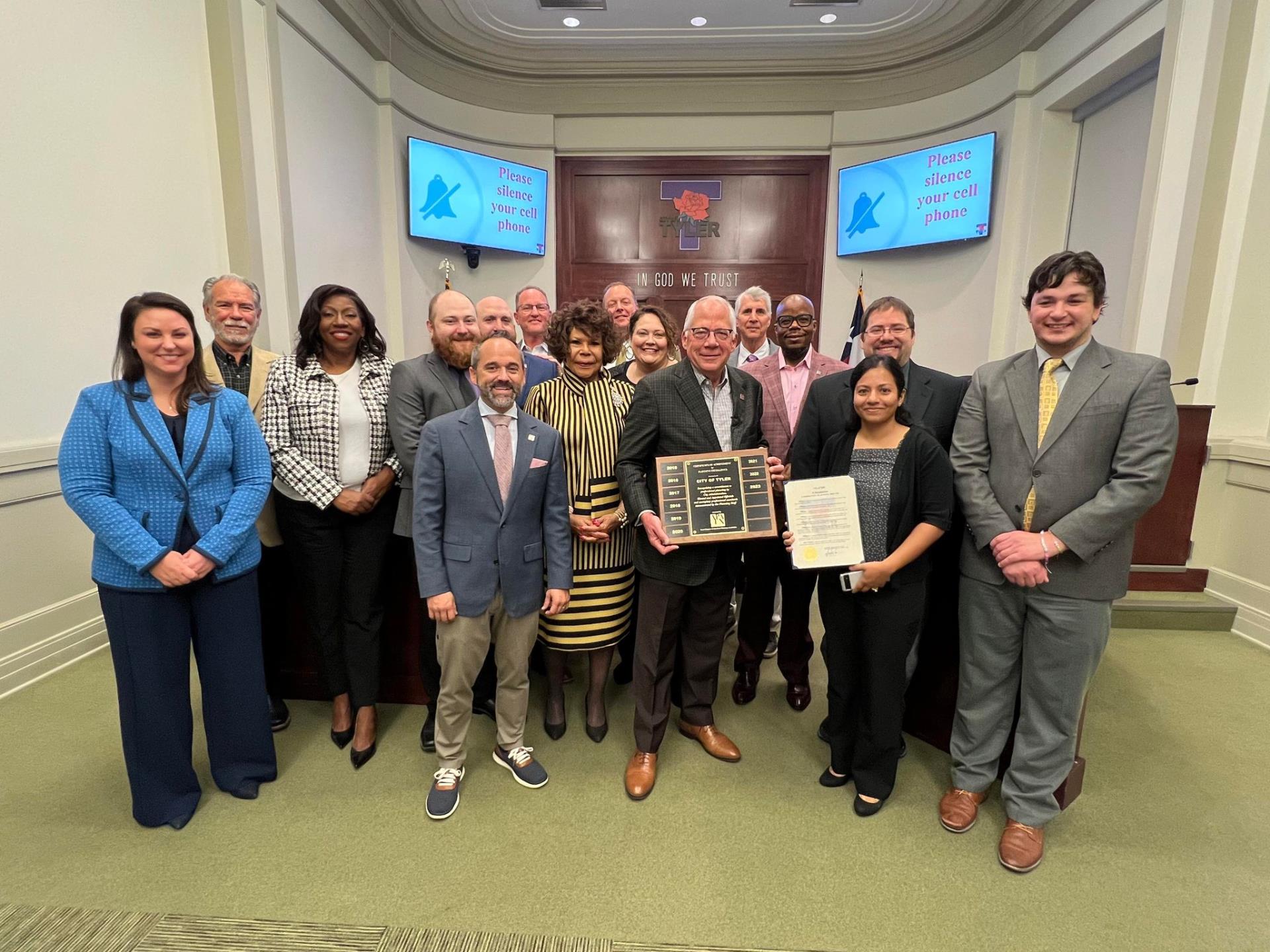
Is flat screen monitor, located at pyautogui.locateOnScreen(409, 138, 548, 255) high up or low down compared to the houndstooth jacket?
up

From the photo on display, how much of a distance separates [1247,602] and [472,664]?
4.54 metres

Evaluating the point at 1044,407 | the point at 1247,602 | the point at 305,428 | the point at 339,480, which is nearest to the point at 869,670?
the point at 1044,407

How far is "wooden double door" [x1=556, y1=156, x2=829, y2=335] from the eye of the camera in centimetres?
712

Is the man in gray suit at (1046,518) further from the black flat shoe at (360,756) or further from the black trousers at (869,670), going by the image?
the black flat shoe at (360,756)

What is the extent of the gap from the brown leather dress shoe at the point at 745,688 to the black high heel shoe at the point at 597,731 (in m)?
0.65

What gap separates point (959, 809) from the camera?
2156 millimetres

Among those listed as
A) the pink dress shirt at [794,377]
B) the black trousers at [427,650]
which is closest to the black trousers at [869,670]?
the pink dress shirt at [794,377]

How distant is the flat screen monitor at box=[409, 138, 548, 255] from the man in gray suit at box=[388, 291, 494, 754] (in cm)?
457

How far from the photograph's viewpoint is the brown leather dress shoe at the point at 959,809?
6.98ft

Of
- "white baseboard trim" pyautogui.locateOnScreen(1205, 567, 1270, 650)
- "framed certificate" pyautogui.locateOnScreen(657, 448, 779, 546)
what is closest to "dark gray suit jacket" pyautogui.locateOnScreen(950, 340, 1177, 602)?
"framed certificate" pyautogui.locateOnScreen(657, 448, 779, 546)

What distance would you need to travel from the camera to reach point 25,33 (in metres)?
2.93

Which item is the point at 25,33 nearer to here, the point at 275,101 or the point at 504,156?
the point at 275,101

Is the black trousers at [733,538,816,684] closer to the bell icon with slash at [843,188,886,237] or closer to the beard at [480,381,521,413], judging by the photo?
the beard at [480,381,521,413]

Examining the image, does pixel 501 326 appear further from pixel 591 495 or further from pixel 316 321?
pixel 591 495
